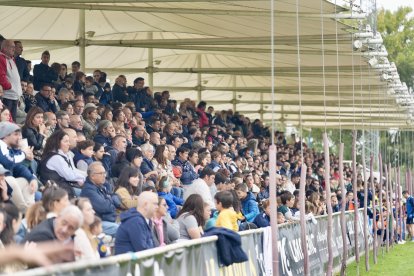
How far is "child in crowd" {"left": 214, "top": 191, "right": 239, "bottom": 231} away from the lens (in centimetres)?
1412

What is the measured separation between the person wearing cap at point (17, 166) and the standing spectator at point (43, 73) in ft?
24.9

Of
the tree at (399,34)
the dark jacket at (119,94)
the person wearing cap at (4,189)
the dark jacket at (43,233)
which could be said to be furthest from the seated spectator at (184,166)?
the tree at (399,34)

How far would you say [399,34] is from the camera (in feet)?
324

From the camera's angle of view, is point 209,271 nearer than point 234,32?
Yes

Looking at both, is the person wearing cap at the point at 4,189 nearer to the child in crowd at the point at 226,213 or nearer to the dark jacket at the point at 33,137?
the dark jacket at the point at 33,137

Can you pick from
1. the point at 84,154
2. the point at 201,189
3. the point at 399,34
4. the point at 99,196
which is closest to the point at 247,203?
the point at 201,189

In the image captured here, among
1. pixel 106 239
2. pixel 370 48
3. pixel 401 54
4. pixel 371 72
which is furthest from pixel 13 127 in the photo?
pixel 401 54

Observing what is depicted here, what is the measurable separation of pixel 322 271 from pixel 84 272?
15.0 m

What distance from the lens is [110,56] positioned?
1535 inches

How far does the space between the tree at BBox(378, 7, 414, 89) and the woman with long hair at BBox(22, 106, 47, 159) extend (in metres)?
81.0

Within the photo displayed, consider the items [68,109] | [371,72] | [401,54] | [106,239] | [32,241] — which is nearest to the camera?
[32,241]

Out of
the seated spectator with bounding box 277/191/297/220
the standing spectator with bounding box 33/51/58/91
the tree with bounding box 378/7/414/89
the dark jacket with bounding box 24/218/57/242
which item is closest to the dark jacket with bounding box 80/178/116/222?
the dark jacket with bounding box 24/218/57/242

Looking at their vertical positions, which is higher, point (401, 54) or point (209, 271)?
point (401, 54)

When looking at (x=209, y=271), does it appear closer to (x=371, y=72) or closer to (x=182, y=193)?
(x=182, y=193)
